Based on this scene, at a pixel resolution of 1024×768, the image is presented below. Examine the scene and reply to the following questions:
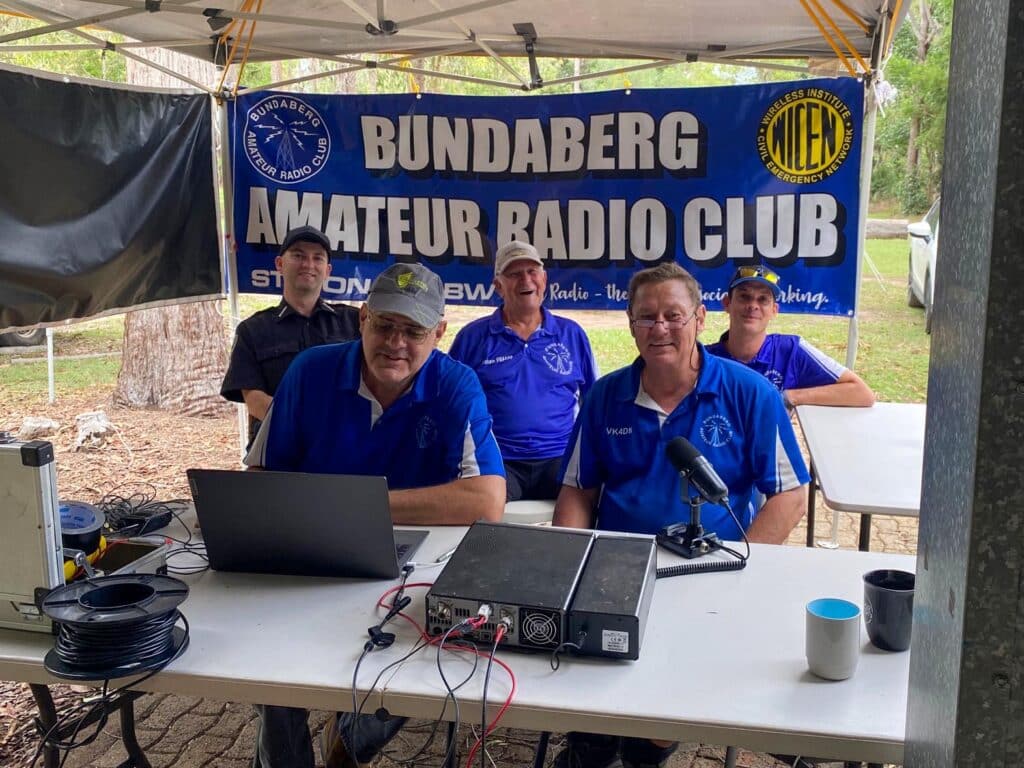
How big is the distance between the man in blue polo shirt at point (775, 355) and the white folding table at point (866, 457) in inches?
2.7

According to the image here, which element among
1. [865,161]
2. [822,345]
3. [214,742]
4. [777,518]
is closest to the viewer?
[777,518]

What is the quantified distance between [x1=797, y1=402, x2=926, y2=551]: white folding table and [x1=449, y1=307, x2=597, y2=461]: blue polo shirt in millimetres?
1033

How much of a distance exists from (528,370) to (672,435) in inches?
61.0

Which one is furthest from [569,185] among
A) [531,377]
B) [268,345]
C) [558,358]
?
[268,345]

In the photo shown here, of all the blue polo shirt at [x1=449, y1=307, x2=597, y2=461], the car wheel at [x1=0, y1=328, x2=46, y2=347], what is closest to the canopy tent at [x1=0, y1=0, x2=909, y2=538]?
the blue polo shirt at [x1=449, y1=307, x2=597, y2=461]

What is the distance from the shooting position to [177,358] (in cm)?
748

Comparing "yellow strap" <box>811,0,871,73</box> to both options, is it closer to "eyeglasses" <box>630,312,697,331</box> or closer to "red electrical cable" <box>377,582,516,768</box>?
"eyeglasses" <box>630,312,697,331</box>

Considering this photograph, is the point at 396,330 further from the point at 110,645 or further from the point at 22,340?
the point at 22,340

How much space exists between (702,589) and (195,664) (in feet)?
3.47

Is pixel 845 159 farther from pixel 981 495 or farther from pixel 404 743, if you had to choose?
pixel 981 495

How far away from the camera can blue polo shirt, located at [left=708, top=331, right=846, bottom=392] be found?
391cm

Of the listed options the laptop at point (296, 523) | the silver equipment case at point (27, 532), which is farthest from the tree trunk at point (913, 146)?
the silver equipment case at point (27, 532)

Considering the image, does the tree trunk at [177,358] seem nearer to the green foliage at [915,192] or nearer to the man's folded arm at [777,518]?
the man's folded arm at [777,518]

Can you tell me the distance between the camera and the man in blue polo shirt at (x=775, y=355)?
383cm
